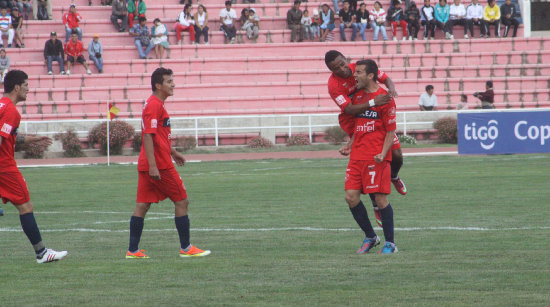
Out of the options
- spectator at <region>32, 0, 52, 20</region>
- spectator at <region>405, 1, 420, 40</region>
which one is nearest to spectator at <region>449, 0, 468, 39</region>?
spectator at <region>405, 1, 420, 40</region>

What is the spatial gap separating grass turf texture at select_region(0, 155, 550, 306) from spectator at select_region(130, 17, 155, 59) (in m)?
20.0

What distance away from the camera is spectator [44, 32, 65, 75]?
36500mm

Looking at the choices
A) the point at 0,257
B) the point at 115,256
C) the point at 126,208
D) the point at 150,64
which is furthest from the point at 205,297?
the point at 150,64

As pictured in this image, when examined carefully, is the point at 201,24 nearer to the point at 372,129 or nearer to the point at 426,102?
the point at 426,102

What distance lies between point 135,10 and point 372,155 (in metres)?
31.1

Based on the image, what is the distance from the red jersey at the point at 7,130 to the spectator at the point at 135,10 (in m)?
29.9

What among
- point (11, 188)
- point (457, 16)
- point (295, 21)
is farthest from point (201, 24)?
point (11, 188)

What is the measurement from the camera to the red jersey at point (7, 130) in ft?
28.6

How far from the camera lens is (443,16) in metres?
39.0

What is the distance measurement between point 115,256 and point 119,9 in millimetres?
30684

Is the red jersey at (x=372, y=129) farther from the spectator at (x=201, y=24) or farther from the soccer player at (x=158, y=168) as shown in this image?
the spectator at (x=201, y=24)

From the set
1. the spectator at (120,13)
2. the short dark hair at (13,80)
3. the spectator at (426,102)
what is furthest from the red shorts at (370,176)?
the spectator at (120,13)

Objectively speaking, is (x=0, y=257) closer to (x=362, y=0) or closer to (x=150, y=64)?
(x=150, y=64)

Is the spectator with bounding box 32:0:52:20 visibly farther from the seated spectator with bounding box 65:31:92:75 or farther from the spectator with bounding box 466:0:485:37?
the spectator with bounding box 466:0:485:37
